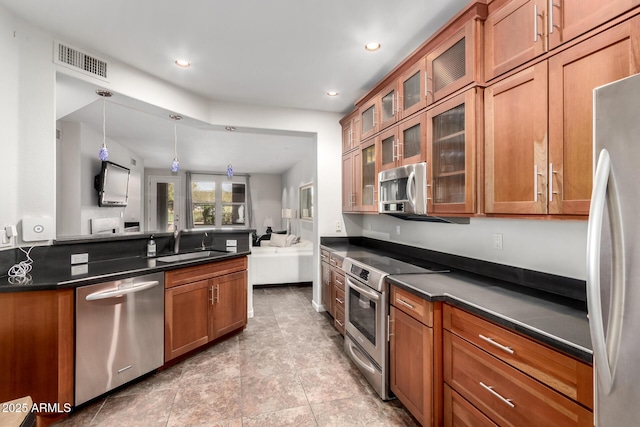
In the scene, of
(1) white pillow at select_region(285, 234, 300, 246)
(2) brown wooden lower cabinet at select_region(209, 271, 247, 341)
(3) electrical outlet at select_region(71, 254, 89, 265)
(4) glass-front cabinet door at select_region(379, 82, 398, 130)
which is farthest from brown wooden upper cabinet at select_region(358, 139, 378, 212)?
(1) white pillow at select_region(285, 234, 300, 246)

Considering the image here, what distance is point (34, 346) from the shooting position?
74.2 inches

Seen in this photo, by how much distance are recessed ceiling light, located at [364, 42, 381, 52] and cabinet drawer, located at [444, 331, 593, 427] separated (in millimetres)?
2150

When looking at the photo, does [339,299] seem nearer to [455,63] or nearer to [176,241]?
[176,241]

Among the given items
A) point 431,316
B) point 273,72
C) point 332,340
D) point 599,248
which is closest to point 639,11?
point 599,248

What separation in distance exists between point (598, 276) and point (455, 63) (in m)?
1.57

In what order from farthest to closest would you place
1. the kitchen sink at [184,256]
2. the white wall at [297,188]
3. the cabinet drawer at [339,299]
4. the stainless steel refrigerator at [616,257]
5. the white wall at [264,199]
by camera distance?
the white wall at [264,199], the white wall at [297,188], the cabinet drawer at [339,299], the kitchen sink at [184,256], the stainless steel refrigerator at [616,257]

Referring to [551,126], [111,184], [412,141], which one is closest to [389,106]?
[412,141]

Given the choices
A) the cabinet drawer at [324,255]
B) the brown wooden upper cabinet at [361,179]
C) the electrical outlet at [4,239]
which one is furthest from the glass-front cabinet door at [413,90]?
the electrical outlet at [4,239]

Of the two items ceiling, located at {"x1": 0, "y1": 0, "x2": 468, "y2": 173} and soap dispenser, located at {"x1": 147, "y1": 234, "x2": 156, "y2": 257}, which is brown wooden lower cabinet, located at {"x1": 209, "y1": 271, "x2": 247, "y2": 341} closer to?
soap dispenser, located at {"x1": 147, "y1": 234, "x2": 156, "y2": 257}

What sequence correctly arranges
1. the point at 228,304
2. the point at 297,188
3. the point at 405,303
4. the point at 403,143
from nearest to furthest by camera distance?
the point at 405,303
the point at 403,143
the point at 228,304
the point at 297,188

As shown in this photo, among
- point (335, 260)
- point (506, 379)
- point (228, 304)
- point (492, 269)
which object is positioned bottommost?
point (228, 304)

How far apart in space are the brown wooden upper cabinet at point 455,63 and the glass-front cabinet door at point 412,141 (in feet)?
0.63

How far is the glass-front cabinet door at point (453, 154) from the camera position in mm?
1790

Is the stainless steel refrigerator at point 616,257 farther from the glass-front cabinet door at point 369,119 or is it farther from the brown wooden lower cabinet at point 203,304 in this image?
the brown wooden lower cabinet at point 203,304
